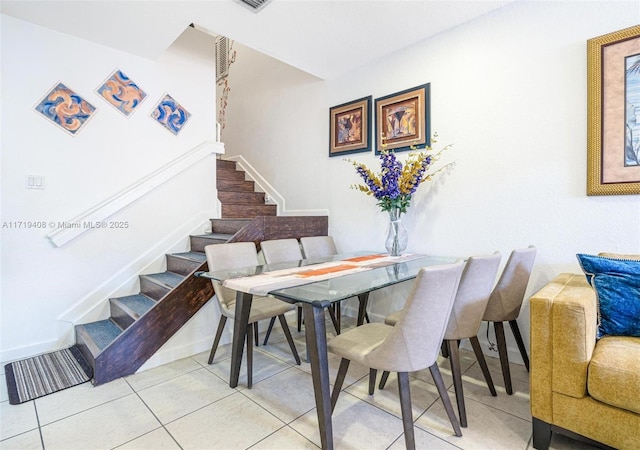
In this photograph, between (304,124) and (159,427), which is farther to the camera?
(304,124)

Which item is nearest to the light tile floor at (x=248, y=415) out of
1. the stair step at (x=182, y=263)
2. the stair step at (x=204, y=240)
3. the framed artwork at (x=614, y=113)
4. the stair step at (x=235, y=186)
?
the stair step at (x=182, y=263)

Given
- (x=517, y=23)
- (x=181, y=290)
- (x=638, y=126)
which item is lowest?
(x=181, y=290)

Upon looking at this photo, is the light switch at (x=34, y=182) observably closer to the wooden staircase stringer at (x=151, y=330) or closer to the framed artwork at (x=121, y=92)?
the framed artwork at (x=121, y=92)

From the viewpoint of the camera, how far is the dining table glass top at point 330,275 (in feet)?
4.85

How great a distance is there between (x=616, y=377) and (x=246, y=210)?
3.51m

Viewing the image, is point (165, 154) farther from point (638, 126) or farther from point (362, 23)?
point (638, 126)

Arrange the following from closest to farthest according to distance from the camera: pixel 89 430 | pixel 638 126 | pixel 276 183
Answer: pixel 89 430, pixel 638 126, pixel 276 183

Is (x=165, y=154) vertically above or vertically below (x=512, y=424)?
above

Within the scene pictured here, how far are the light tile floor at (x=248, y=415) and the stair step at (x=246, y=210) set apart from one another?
199 centimetres

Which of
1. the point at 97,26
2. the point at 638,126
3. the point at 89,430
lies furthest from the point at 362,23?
the point at 89,430

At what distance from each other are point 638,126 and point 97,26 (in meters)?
3.93

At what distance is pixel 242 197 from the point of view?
411 centimetres

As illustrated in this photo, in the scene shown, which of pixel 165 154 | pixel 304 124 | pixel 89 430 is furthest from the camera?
pixel 304 124

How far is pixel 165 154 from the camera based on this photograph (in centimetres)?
328
